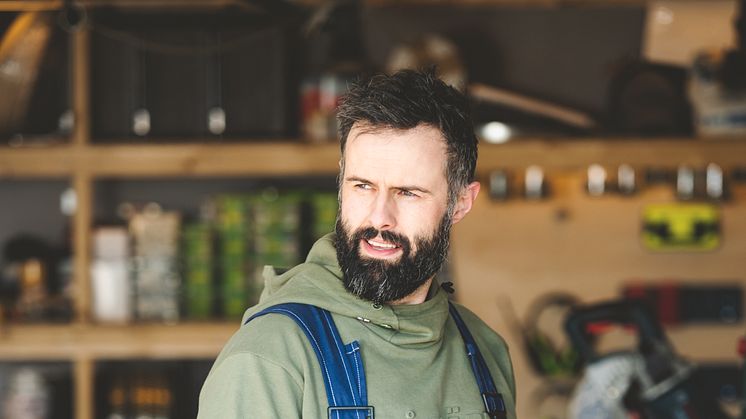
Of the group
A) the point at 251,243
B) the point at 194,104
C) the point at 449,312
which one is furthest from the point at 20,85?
the point at 449,312

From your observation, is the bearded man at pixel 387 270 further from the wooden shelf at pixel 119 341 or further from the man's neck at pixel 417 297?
the wooden shelf at pixel 119 341

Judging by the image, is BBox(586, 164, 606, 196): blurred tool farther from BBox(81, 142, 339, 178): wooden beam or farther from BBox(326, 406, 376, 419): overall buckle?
BBox(326, 406, 376, 419): overall buckle

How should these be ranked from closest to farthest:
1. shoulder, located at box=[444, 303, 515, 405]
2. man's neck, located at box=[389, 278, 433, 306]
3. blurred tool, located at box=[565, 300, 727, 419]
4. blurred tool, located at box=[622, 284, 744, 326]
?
man's neck, located at box=[389, 278, 433, 306] < shoulder, located at box=[444, 303, 515, 405] < blurred tool, located at box=[565, 300, 727, 419] < blurred tool, located at box=[622, 284, 744, 326]

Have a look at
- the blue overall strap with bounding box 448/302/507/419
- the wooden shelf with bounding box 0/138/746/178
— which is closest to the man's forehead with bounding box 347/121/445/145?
the blue overall strap with bounding box 448/302/507/419

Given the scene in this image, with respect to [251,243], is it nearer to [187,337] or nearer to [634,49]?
[187,337]

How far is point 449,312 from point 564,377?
287 cm

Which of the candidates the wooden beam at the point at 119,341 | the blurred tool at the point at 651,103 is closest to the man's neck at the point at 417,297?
the wooden beam at the point at 119,341

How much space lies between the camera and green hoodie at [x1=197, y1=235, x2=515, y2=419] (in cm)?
152

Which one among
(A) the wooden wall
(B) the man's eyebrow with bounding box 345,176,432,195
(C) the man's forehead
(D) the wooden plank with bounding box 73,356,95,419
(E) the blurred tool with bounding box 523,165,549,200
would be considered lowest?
(D) the wooden plank with bounding box 73,356,95,419

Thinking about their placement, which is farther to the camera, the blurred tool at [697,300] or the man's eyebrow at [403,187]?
the blurred tool at [697,300]

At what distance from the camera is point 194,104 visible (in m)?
4.16

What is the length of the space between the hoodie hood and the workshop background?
1.79 m

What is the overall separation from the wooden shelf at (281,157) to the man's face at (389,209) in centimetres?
226

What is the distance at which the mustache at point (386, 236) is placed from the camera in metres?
1.65
